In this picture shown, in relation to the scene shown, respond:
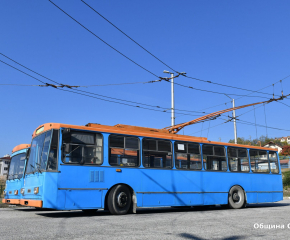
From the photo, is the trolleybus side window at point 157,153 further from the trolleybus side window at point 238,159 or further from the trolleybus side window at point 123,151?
the trolleybus side window at point 238,159

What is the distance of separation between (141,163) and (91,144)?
2040mm

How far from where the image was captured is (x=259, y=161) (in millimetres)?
16094

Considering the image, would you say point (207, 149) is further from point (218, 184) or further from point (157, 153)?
point (157, 153)

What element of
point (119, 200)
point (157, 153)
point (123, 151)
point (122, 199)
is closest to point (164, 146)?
point (157, 153)

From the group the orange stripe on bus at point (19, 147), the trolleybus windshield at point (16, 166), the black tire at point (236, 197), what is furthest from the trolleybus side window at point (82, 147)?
the black tire at point (236, 197)

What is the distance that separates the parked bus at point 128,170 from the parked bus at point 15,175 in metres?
2.69

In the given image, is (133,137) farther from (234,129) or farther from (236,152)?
(234,129)

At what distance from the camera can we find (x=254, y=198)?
15523 mm

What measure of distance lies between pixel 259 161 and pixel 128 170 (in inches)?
299

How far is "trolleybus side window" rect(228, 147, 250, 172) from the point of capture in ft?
48.7

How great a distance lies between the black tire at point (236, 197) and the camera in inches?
574

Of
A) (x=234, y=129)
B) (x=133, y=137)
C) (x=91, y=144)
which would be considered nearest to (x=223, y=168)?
(x=133, y=137)

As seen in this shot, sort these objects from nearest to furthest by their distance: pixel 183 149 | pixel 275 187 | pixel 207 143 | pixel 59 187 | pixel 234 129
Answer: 1. pixel 59 187
2. pixel 183 149
3. pixel 207 143
4. pixel 275 187
5. pixel 234 129

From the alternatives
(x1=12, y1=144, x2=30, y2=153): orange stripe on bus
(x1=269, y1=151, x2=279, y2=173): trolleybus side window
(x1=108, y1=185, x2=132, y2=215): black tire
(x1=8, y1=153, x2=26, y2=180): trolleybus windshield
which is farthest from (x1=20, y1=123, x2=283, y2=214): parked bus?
(x1=12, y1=144, x2=30, y2=153): orange stripe on bus
